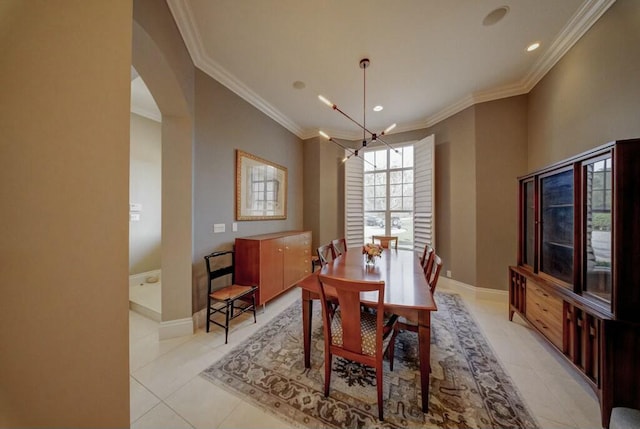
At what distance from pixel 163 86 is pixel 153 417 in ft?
8.91

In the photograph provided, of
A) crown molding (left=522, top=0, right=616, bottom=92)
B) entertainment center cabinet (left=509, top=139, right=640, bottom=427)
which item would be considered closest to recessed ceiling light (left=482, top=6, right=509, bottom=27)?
crown molding (left=522, top=0, right=616, bottom=92)

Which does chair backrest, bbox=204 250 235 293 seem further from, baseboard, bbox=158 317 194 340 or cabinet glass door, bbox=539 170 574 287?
cabinet glass door, bbox=539 170 574 287

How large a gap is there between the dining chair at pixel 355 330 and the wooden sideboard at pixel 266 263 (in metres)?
1.36

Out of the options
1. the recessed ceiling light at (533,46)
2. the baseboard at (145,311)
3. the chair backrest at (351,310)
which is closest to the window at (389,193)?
Result: the recessed ceiling light at (533,46)

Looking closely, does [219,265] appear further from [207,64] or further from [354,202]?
[354,202]

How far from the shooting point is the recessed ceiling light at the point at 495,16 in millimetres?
1943

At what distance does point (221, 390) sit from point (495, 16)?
4.07 m

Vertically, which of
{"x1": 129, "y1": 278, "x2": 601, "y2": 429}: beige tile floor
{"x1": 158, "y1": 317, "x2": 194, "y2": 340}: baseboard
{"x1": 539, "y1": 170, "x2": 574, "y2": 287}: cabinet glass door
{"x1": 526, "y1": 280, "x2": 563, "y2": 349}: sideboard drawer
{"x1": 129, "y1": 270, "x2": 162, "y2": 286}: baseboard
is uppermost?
{"x1": 539, "y1": 170, "x2": 574, "y2": 287}: cabinet glass door

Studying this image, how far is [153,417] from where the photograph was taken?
1437mm

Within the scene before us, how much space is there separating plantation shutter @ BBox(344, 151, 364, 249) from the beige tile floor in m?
2.56

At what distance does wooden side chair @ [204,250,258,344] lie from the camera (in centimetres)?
236

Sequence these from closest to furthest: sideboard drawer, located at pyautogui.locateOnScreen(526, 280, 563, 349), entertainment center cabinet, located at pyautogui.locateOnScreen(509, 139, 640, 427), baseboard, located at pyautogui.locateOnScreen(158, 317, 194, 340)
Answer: entertainment center cabinet, located at pyautogui.locateOnScreen(509, 139, 640, 427)
sideboard drawer, located at pyautogui.locateOnScreen(526, 280, 563, 349)
baseboard, located at pyautogui.locateOnScreen(158, 317, 194, 340)

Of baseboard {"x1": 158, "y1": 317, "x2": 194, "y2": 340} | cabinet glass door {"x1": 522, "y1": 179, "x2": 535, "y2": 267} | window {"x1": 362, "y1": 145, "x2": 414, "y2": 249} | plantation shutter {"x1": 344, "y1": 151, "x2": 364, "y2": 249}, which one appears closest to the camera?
baseboard {"x1": 158, "y1": 317, "x2": 194, "y2": 340}

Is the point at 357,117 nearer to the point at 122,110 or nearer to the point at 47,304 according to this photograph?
the point at 122,110
